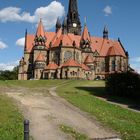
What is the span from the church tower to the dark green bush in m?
67.4

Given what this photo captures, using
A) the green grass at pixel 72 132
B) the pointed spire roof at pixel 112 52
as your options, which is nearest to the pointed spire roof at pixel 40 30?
the pointed spire roof at pixel 112 52

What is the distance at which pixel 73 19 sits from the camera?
11081 cm

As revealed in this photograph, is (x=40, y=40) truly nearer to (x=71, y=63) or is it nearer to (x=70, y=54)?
(x=70, y=54)

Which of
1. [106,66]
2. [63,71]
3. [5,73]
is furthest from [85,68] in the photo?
[5,73]

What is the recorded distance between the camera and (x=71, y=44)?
95.5 m

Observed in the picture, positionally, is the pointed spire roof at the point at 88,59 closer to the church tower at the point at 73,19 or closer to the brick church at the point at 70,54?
the brick church at the point at 70,54

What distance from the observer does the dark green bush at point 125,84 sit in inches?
1641

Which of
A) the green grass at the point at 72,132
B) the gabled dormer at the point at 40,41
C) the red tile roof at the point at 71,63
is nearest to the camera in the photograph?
the green grass at the point at 72,132

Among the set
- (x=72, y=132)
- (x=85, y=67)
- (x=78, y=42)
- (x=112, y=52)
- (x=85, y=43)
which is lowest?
(x=72, y=132)

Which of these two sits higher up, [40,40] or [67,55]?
[40,40]

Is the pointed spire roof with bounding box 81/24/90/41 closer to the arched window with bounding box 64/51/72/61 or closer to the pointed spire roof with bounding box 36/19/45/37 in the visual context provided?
the arched window with bounding box 64/51/72/61

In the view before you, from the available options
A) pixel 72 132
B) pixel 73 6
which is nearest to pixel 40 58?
pixel 73 6

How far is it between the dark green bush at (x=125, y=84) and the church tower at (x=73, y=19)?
2654 inches

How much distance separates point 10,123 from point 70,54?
76.5 m
